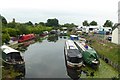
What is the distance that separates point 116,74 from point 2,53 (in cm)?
1356

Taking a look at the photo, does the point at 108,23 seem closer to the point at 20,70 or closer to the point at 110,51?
the point at 110,51

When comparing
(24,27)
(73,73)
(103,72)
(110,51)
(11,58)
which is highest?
(24,27)

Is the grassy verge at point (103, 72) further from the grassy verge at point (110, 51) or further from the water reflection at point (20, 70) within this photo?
the water reflection at point (20, 70)

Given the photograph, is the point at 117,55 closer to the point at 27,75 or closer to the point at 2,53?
the point at 27,75

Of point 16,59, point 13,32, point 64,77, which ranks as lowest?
point 64,77

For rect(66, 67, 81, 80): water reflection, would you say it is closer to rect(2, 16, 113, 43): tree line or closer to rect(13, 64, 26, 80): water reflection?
rect(13, 64, 26, 80): water reflection

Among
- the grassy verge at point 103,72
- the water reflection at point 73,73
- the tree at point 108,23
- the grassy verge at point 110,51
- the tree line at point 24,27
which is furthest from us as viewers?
the tree at point 108,23

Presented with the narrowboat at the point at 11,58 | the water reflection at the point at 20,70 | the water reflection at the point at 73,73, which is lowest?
the water reflection at the point at 73,73

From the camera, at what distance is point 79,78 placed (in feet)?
73.1

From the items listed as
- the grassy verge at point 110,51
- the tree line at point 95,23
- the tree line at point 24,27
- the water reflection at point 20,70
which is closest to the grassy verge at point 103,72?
the grassy verge at point 110,51

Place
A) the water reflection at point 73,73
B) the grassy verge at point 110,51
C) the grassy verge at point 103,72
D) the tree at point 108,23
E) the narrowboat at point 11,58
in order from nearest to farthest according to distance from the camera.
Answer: the grassy verge at point 103,72 < the water reflection at point 73,73 < the narrowboat at point 11,58 < the grassy verge at point 110,51 < the tree at point 108,23

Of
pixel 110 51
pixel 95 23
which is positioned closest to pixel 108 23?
pixel 95 23

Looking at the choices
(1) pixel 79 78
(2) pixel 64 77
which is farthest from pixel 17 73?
(1) pixel 79 78

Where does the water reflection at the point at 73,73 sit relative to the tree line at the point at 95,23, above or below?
below
